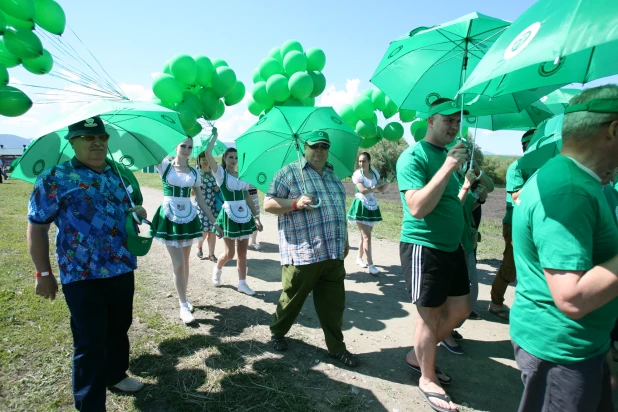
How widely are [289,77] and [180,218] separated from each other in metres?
2.04

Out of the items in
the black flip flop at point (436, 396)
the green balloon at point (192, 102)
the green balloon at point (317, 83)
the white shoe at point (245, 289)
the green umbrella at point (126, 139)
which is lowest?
the black flip flop at point (436, 396)

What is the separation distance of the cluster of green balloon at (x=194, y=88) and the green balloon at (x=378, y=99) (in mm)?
2096

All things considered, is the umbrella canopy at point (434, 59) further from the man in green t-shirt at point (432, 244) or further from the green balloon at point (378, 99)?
the green balloon at point (378, 99)

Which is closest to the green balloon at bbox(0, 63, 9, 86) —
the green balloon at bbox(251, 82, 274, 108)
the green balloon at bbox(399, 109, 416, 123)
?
the green balloon at bbox(251, 82, 274, 108)

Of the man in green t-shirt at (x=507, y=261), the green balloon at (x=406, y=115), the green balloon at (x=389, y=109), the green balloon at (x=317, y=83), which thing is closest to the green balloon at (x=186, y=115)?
the green balloon at (x=317, y=83)

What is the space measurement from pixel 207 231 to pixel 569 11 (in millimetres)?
5856

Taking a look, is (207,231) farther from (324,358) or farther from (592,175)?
(592,175)

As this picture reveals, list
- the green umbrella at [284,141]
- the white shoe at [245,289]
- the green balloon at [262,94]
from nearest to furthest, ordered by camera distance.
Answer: the green umbrella at [284,141] → the green balloon at [262,94] → the white shoe at [245,289]

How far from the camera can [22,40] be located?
2406 millimetres

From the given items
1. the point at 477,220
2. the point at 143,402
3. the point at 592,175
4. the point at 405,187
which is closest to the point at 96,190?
the point at 143,402

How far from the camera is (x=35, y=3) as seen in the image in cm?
252

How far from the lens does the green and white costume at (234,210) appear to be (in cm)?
524

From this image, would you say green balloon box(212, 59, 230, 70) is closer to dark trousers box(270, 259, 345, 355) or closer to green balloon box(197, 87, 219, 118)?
green balloon box(197, 87, 219, 118)

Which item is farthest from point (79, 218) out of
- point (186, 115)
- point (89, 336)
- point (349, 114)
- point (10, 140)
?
point (10, 140)
